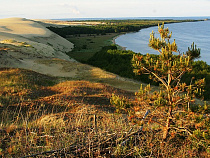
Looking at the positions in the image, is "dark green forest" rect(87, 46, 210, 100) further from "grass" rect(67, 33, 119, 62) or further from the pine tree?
the pine tree

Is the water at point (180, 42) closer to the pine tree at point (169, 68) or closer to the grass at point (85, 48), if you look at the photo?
the grass at point (85, 48)

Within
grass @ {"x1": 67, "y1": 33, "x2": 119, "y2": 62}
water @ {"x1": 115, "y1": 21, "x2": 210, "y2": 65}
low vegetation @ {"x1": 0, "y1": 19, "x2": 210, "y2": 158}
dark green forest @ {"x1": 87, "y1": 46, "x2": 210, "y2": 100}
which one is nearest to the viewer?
low vegetation @ {"x1": 0, "y1": 19, "x2": 210, "y2": 158}

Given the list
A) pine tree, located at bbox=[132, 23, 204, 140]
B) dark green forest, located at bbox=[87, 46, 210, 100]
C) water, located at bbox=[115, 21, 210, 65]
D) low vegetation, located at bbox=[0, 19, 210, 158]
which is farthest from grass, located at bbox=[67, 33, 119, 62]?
pine tree, located at bbox=[132, 23, 204, 140]

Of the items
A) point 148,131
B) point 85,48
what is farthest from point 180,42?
point 148,131

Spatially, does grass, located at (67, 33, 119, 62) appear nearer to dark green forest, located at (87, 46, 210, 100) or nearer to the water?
dark green forest, located at (87, 46, 210, 100)

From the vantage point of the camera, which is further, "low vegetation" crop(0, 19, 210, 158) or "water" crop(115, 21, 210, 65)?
"water" crop(115, 21, 210, 65)

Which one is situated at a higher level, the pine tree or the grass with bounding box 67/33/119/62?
the pine tree

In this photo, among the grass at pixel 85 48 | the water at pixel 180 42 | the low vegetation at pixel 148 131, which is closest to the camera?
the low vegetation at pixel 148 131

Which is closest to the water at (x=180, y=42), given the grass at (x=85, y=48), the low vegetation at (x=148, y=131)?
the grass at (x=85, y=48)

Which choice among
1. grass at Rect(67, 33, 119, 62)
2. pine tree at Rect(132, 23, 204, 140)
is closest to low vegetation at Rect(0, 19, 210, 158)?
pine tree at Rect(132, 23, 204, 140)

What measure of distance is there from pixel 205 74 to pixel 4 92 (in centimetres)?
1553

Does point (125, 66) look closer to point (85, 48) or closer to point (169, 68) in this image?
point (169, 68)

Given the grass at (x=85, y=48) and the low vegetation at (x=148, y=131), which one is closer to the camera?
the low vegetation at (x=148, y=131)

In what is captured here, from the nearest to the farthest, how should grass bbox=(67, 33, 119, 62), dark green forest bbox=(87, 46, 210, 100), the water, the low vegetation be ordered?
the low vegetation, dark green forest bbox=(87, 46, 210, 100), grass bbox=(67, 33, 119, 62), the water
